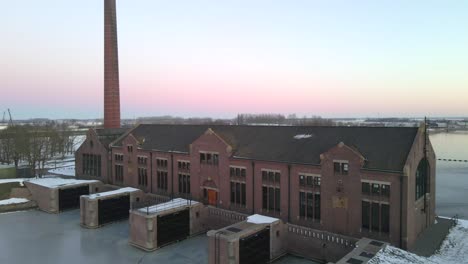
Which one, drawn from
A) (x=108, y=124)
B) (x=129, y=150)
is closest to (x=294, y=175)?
(x=129, y=150)

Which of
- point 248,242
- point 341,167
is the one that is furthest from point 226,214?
point 341,167

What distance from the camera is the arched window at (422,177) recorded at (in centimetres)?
2492

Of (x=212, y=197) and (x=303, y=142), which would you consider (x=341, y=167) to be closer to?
(x=303, y=142)

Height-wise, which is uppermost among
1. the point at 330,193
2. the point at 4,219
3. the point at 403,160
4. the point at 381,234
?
the point at 403,160

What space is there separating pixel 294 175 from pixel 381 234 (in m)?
7.07

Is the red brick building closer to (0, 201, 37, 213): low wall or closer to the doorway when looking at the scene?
the doorway

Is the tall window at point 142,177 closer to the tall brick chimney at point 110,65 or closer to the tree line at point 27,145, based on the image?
the tall brick chimney at point 110,65

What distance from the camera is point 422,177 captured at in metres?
25.8

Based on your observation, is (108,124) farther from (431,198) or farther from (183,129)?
(431,198)

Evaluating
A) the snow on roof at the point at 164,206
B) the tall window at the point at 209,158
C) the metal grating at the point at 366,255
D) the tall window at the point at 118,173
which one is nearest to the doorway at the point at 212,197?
the tall window at the point at 209,158

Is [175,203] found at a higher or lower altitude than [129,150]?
lower

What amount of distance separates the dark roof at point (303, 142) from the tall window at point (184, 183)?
2517 millimetres

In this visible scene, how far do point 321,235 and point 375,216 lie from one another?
3.81m

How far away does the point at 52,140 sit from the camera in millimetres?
69188
